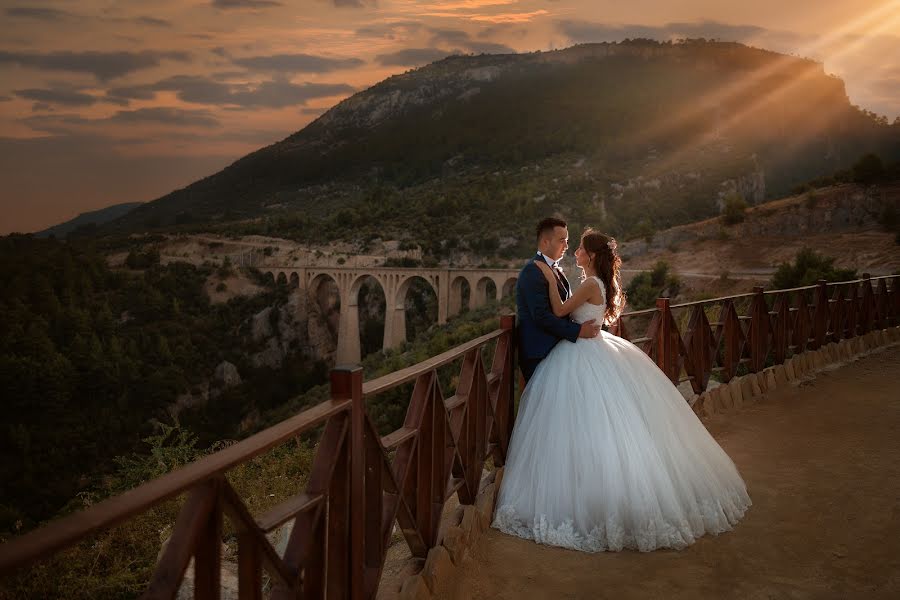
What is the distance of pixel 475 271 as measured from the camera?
4528 cm

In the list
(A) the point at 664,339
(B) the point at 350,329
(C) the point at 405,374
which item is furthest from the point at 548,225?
(B) the point at 350,329

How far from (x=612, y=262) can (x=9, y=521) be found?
2189 cm

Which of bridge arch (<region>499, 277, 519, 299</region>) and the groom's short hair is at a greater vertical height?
the groom's short hair

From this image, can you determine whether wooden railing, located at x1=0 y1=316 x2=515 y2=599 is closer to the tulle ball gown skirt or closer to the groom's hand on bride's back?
the tulle ball gown skirt

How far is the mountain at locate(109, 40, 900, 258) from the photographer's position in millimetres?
68438

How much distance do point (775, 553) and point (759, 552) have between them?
76mm

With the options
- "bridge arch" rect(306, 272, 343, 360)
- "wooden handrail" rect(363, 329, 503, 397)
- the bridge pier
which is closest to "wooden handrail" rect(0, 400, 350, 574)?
"wooden handrail" rect(363, 329, 503, 397)

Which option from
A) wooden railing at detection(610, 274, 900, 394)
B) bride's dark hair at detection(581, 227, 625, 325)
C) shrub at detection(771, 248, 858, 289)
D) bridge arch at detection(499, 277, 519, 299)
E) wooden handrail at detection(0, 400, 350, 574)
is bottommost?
bridge arch at detection(499, 277, 519, 299)

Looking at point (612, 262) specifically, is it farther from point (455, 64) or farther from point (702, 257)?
point (455, 64)

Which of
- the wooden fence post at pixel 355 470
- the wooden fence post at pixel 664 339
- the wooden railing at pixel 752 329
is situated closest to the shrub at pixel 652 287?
the wooden railing at pixel 752 329

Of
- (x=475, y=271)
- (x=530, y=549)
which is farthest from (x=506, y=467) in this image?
(x=475, y=271)

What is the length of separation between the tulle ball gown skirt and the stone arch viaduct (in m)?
37.5

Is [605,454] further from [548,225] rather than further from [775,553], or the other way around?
[548,225]

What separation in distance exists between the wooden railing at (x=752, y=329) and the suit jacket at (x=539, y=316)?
1.60 meters
